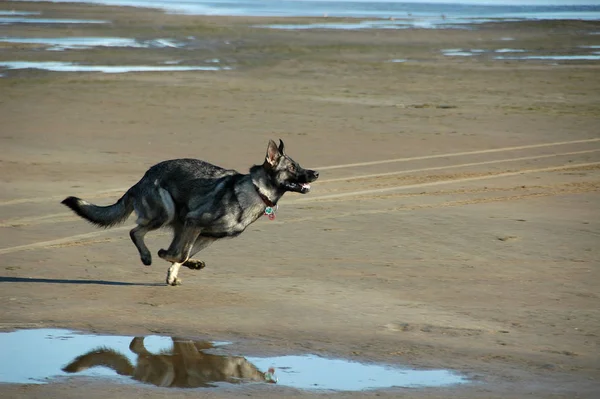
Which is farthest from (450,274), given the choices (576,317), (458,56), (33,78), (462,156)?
(458,56)

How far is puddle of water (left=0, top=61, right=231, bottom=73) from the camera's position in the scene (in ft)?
90.9

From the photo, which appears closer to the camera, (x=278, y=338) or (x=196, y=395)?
(x=196, y=395)

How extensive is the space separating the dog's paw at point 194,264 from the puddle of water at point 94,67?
18454mm

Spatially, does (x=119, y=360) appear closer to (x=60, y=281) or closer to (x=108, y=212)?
(x=60, y=281)

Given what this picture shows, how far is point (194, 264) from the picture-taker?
9727mm

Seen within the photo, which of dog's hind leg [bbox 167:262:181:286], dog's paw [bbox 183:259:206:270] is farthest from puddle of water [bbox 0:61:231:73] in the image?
dog's hind leg [bbox 167:262:181:286]

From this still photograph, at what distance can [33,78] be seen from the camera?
25.2 metres

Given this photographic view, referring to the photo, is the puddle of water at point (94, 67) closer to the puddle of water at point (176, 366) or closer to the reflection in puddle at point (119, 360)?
the reflection in puddle at point (119, 360)

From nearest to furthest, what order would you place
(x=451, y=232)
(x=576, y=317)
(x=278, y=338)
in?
(x=278, y=338), (x=576, y=317), (x=451, y=232)

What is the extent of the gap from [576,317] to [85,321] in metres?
3.66

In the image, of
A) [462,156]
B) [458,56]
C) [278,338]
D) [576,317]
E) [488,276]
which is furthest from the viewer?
[458,56]

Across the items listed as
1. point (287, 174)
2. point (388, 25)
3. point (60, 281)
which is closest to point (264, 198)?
point (287, 174)

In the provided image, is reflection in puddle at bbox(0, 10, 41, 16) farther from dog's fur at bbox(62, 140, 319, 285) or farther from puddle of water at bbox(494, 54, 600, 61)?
dog's fur at bbox(62, 140, 319, 285)

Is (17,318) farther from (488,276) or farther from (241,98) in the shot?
(241,98)
